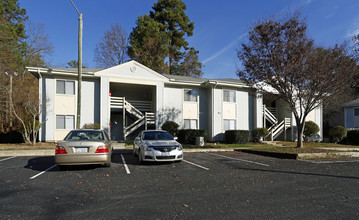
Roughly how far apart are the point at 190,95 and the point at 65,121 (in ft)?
35.7

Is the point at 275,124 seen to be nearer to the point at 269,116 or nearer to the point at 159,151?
the point at 269,116

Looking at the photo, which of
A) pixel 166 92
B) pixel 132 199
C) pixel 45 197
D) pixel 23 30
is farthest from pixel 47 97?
pixel 23 30

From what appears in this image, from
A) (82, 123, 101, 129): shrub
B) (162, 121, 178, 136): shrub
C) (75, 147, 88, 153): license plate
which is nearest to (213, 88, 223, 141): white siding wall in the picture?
(162, 121, 178, 136): shrub

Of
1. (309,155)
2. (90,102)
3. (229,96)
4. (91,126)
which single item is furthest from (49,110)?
(309,155)

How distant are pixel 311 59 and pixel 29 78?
1180 inches

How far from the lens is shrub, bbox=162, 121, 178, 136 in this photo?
18448 mm

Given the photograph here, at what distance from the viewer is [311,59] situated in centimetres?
1184

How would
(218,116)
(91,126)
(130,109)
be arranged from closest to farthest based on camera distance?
1. (91,126)
2. (130,109)
3. (218,116)

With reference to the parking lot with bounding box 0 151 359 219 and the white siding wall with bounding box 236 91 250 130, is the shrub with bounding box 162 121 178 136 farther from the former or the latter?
the parking lot with bounding box 0 151 359 219

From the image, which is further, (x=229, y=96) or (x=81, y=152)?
(x=229, y=96)

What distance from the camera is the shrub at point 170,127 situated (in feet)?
60.5

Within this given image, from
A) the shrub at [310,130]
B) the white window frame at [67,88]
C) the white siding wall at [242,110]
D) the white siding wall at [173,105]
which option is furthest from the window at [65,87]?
the shrub at [310,130]

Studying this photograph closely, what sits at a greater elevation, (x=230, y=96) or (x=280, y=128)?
(x=230, y=96)

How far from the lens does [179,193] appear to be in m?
5.14
